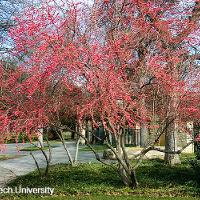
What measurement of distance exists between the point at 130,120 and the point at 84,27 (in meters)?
2.19

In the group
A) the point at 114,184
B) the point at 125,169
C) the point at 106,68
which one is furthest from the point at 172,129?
the point at 106,68

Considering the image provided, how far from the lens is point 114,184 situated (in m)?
9.14

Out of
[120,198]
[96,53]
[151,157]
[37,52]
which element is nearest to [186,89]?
[96,53]

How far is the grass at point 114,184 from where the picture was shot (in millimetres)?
7976

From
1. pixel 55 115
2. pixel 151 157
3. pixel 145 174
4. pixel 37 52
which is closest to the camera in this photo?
pixel 37 52

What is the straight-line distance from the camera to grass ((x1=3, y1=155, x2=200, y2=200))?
7976mm

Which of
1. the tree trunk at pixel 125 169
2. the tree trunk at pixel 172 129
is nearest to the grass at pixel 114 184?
the tree trunk at pixel 125 169

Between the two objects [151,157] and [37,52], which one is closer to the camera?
Answer: [37,52]

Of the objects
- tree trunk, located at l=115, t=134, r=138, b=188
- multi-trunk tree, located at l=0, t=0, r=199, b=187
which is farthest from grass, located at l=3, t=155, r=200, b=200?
multi-trunk tree, located at l=0, t=0, r=199, b=187

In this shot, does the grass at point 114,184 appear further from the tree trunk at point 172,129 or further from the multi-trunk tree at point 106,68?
the tree trunk at point 172,129

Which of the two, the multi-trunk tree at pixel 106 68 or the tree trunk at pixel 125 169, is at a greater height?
the multi-trunk tree at pixel 106 68

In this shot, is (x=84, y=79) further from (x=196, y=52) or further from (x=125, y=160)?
(x=196, y=52)

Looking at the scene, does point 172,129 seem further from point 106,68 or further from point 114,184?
point 106,68

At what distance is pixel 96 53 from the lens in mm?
7316
